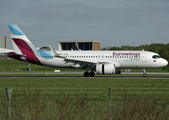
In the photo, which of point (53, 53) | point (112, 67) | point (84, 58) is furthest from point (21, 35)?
point (112, 67)

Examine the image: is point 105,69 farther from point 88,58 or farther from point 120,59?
point 88,58

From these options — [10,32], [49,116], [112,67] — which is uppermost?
[10,32]

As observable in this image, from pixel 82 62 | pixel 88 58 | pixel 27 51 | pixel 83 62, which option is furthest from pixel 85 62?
pixel 27 51

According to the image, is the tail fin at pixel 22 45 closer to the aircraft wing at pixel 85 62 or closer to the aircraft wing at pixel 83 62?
the aircraft wing at pixel 83 62

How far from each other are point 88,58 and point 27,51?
9.02 metres

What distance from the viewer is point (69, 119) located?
863 cm

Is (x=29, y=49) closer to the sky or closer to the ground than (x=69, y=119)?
closer to the sky

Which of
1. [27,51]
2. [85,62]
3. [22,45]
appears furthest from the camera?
[22,45]

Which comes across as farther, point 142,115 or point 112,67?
point 112,67

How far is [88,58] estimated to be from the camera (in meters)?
38.2

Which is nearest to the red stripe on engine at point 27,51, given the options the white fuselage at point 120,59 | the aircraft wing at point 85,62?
the white fuselage at point 120,59

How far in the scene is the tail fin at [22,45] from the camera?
3891 cm

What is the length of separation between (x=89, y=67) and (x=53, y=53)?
5.49 metres

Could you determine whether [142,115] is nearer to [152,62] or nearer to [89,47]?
Result: [152,62]
